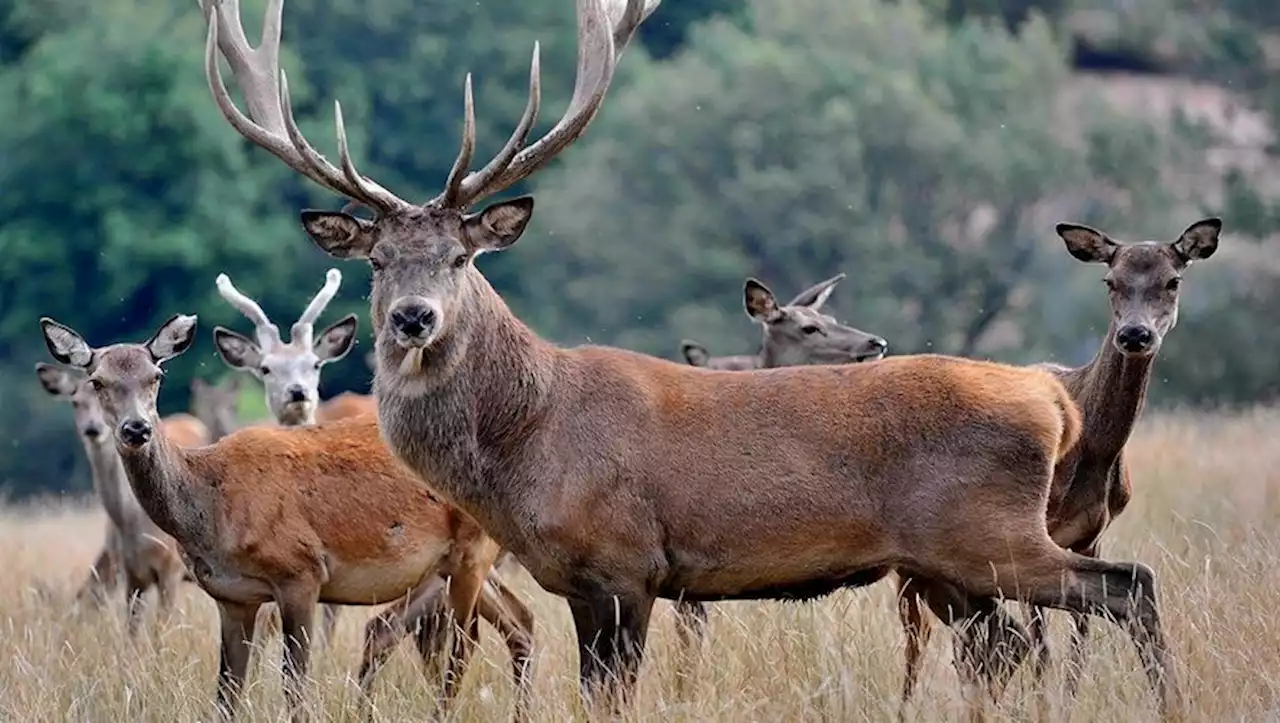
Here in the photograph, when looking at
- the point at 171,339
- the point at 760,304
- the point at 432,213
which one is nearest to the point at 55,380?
the point at 171,339

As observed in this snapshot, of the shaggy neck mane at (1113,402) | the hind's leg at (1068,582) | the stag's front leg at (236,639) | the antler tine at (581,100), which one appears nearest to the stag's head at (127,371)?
the stag's front leg at (236,639)

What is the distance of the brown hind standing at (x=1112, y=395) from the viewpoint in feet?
25.6

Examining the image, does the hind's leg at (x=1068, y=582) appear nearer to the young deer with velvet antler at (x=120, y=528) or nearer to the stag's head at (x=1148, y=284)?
the stag's head at (x=1148, y=284)

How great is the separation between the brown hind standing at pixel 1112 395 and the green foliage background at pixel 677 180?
2371 centimetres

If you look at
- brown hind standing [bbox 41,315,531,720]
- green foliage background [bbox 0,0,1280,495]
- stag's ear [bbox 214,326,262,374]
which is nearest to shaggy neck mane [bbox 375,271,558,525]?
brown hind standing [bbox 41,315,531,720]

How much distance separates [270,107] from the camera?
8.14 meters

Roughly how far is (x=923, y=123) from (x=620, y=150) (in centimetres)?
528

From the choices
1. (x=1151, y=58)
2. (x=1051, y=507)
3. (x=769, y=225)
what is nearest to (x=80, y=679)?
(x=1051, y=507)

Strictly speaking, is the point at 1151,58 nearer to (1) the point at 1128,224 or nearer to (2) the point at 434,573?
(1) the point at 1128,224

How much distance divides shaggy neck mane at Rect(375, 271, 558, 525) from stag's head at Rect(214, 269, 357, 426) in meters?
3.76

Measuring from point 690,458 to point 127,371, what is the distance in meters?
2.66

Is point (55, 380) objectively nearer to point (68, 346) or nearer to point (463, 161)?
point (68, 346)

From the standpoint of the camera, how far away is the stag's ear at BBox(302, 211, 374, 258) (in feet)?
23.9

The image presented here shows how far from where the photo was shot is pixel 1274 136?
33938 millimetres
